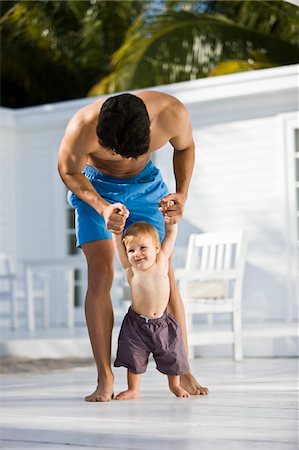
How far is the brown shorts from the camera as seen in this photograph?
3.77 m

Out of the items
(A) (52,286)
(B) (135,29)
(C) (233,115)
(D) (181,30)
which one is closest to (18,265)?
(A) (52,286)

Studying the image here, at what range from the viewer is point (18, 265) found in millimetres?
10680

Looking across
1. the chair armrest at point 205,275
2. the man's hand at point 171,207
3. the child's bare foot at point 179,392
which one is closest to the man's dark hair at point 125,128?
the man's hand at point 171,207

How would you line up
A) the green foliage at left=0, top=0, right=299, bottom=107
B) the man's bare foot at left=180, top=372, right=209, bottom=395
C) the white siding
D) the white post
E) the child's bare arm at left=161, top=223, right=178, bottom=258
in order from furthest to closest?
the green foliage at left=0, top=0, right=299, bottom=107 < the white siding < the white post < the man's bare foot at left=180, top=372, right=209, bottom=395 < the child's bare arm at left=161, top=223, right=178, bottom=258

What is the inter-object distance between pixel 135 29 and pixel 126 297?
29.8 feet

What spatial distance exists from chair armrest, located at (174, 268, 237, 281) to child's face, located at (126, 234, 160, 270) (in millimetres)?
2815

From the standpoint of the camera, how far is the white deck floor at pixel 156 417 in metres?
2.63

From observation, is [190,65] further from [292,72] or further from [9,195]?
[292,72]

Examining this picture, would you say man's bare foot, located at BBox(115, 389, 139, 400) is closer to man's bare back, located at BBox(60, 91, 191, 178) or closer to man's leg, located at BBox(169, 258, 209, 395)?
man's leg, located at BBox(169, 258, 209, 395)

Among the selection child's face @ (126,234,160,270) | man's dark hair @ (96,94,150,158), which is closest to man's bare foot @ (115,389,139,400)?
child's face @ (126,234,160,270)

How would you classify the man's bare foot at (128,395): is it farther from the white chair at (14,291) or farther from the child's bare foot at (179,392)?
the white chair at (14,291)

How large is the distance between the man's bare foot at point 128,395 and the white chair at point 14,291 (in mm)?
5368

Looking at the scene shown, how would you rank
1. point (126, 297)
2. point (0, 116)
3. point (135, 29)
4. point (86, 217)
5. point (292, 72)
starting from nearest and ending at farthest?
point (86, 217), point (126, 297), point (292, 72), point (0, 116), point (135, 29)

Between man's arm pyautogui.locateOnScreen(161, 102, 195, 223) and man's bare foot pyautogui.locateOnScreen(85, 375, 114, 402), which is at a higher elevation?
man's arm pyautogui.locateOnScreen(161, 102, 195, 223)
